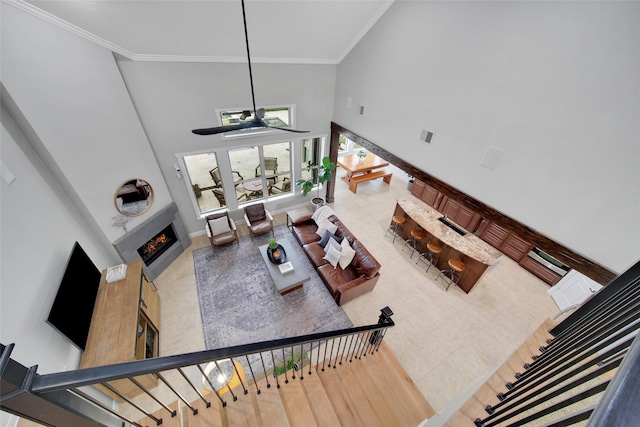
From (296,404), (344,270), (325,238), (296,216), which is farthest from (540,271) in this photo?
(296,404)

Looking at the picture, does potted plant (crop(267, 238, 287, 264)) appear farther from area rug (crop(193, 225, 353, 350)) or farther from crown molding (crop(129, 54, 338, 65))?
crown molding (crop(129, 54, 338, 65))

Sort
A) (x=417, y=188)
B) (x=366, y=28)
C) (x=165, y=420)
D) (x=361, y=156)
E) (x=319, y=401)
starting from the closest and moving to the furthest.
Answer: (x=165, y=420) → (x=319, y=401) → (x=366, y=28) → (x=417, y=188) → (x=361, y=156)

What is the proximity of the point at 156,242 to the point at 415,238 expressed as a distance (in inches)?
231

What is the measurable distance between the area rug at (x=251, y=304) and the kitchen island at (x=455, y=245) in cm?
265

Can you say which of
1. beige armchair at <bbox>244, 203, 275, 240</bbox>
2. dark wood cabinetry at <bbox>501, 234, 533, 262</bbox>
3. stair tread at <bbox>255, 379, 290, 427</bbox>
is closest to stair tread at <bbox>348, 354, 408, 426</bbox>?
stair tread at <bbox>255, 379, 290, 427</bbox>

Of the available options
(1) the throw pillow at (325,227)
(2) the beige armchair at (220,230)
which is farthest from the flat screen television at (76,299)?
(1) the throw pillow at (325,227)

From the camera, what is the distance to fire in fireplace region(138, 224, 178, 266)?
4.97 metres

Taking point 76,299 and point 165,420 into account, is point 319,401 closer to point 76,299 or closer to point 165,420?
point 165,420

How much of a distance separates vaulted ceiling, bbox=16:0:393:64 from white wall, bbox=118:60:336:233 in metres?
0.20

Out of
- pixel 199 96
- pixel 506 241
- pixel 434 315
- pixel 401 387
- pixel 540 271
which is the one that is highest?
pixel 199 96

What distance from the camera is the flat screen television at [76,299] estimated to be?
2795mm

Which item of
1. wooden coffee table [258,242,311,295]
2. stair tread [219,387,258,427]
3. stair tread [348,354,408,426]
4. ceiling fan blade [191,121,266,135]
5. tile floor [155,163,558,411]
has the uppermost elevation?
ceiling fan blade [191,121,266,135]

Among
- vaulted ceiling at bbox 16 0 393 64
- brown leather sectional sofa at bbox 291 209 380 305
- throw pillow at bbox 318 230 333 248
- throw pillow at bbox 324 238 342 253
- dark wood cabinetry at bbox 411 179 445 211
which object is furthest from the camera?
dark wood cabinetry at bbox 411 179 445 211

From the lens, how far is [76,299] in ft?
10.3
